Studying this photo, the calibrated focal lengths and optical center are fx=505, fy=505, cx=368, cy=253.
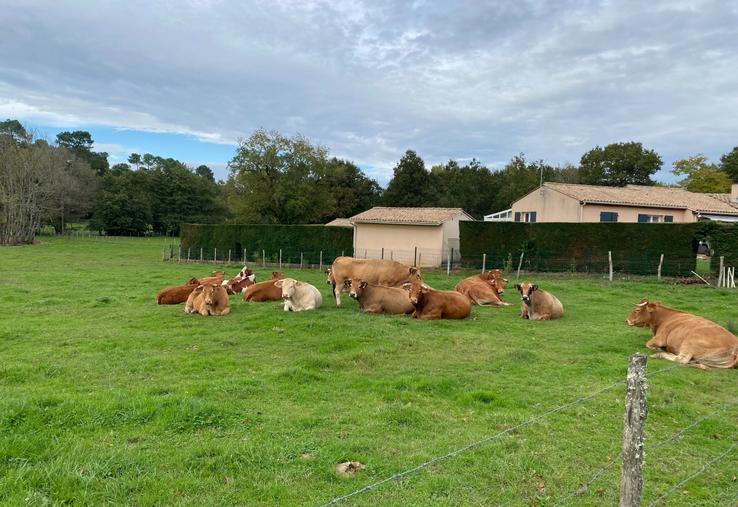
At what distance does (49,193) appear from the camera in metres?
50.4

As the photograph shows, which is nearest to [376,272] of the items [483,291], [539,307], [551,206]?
[483,291]

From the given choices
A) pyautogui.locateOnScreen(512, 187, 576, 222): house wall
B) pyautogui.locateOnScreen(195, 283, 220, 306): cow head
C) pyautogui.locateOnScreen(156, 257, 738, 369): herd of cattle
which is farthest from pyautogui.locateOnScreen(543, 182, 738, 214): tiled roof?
pyautogui.locateOnScreen(195, 283, 220, 306): cow head

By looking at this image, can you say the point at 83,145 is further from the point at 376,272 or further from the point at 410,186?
the point at 376,272

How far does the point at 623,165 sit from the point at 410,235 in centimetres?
3677

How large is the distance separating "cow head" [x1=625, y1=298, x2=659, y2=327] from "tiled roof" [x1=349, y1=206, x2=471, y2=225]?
17.8m

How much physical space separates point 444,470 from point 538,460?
0.87 meters

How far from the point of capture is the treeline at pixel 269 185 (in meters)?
46.1

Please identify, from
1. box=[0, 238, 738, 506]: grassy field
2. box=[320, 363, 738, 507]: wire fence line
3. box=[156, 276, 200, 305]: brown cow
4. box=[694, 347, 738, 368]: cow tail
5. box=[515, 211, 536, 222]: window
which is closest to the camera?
box=[320, 363, 738, 507]: wire fence line

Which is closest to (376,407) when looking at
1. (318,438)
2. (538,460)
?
(318,438)

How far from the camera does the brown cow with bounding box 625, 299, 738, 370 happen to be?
746 cm

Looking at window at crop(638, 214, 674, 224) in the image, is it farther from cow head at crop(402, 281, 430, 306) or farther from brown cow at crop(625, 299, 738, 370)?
cow head at crop(402, 281, 430, 306)

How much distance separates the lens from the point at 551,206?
99.5 feet

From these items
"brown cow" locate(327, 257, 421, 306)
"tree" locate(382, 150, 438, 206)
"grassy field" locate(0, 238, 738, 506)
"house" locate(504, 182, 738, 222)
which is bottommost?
"grassy field" locate(0, 238, 738, 506)

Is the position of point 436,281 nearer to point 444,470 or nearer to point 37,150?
point 444,470
